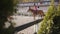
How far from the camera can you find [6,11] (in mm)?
1475

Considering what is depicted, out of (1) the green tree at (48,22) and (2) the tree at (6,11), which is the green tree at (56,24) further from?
(2) the tree at (6,11)

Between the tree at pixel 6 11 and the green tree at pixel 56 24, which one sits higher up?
the tree at pixel 6 11

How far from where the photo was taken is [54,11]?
258 cm

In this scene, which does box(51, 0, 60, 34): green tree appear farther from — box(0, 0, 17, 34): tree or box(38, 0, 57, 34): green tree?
box(0, 0, 17, 34): tree

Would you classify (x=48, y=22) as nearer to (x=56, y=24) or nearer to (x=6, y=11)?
(x=56, y=24)

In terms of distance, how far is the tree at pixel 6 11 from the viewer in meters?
1.44

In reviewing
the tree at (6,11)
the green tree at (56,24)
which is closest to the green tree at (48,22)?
the green tree at (56,24)

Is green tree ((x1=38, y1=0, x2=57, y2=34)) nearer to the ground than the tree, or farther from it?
nearer to the ground

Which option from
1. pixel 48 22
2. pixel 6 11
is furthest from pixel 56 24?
pixel 6 11

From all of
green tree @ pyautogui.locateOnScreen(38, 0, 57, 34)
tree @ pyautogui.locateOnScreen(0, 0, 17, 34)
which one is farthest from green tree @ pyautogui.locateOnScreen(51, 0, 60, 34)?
tree @ pyautogui.locateOnScreen(0, 0, 17, 34)

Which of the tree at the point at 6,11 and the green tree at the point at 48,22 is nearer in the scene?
the tree at the point at 6,11

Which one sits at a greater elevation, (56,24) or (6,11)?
(6,11)

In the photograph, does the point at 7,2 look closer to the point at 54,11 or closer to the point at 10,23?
the point at 10,23

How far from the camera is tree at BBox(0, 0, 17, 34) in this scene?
4.71 ft
